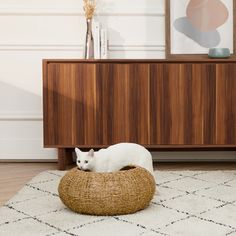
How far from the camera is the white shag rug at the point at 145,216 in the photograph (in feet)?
6.50

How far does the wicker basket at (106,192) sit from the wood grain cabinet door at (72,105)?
121 cm

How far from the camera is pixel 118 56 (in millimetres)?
3873

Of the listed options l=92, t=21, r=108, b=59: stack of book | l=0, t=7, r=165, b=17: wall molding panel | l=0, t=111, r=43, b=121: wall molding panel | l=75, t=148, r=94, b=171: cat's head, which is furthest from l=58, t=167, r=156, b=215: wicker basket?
l=0, t=7, r=165, b=17: wall molding panel

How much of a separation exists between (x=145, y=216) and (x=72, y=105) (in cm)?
144

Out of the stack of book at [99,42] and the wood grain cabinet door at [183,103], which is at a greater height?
the stack of book at [99,42]

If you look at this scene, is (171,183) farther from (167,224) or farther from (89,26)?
(89,26)

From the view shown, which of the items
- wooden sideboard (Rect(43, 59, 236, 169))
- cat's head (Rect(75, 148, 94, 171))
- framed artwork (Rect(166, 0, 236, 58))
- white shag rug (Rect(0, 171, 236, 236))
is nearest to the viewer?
white shag rug (Rect(0, 171, 236, 236))

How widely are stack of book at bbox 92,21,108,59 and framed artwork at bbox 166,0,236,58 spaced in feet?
1.69

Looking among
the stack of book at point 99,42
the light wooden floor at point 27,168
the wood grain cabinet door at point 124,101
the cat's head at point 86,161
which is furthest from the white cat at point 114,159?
the stack of book at point 99,42

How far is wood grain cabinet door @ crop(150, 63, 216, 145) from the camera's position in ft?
11.3

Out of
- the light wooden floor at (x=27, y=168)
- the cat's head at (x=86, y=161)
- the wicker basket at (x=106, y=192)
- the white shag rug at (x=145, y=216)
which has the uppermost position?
the cat's head at (x=86, y=161)

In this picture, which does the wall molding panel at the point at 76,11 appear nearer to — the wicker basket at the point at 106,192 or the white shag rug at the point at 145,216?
the white shag rug at the point at 145,216

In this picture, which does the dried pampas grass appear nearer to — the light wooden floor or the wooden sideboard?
the wooden sideboard

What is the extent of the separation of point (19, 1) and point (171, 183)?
1.97m
